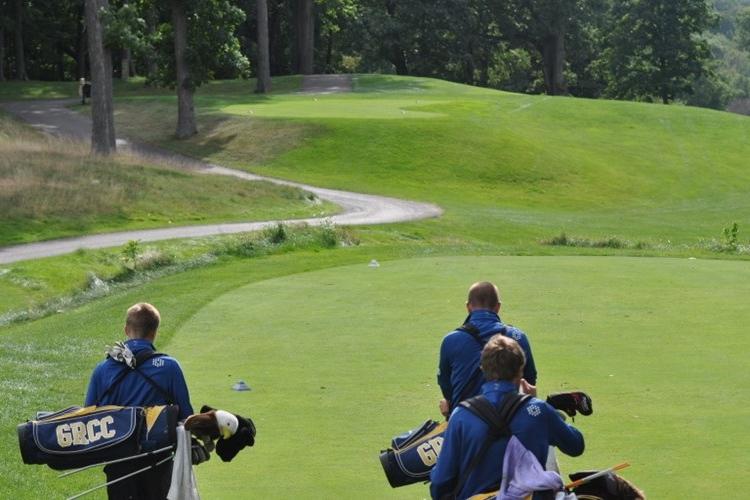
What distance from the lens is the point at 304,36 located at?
7888 centimetres

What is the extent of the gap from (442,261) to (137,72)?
231ft

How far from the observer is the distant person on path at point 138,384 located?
23.7ft

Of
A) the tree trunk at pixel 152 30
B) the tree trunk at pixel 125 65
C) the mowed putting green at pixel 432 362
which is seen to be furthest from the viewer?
the tree trunk at pixel 125 65

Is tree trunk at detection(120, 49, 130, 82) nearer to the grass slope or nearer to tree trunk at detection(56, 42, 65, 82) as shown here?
tree trunk at detection(56, 42, 65, 82)

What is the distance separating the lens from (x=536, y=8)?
85062mm

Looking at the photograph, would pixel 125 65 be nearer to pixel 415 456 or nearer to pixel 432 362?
pixel 432 362

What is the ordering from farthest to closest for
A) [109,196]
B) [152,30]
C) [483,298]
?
[152,30] → [109,196] → [483,298]

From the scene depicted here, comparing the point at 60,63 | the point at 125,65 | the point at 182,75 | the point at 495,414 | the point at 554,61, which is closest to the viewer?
the point at 495,414

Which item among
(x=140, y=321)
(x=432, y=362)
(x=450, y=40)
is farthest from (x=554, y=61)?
(x=140, y=321)

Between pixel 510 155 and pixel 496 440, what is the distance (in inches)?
1875

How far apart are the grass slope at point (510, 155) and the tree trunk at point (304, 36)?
13.1 metres

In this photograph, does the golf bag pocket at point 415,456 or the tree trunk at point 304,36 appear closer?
the golf bag pocket at point 415,456

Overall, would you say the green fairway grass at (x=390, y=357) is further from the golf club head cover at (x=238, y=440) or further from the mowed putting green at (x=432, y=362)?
the golf club head cover at (x=238, y=440)

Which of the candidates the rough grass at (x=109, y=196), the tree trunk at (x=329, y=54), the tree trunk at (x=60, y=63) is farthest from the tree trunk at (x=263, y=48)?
the tree trunk at (x=329, y=54)
